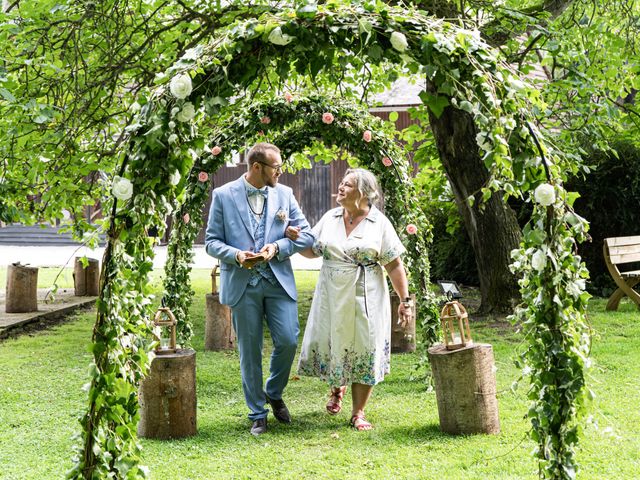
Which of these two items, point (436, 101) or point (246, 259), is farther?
point (246, 259)

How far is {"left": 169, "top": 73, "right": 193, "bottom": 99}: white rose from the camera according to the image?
3151mm

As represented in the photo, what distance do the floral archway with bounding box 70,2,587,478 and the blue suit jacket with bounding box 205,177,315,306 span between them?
1703 mm

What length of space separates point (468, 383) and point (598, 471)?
3.23ft

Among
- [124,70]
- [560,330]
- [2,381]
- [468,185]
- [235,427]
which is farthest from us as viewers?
[468,185]

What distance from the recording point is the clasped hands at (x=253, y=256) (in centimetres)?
486

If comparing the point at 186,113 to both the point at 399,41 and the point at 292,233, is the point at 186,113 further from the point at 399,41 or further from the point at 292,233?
the point at 292,233

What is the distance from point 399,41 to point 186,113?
970 mm

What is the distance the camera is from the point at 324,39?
11.0 feet

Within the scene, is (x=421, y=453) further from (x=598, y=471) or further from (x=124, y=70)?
(x=124, y=70)

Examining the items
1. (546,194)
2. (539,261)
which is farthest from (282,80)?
(539,261)

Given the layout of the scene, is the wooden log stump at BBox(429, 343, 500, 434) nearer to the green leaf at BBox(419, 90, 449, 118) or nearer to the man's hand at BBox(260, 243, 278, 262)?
the man's hand at BBox(260, 243, 278, 262)

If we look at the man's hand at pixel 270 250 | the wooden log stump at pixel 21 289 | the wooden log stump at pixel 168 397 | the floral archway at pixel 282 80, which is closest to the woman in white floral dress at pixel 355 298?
the man's hand at pixel 270 250

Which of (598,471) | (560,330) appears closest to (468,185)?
(598,471)

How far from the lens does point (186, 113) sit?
127 inches
